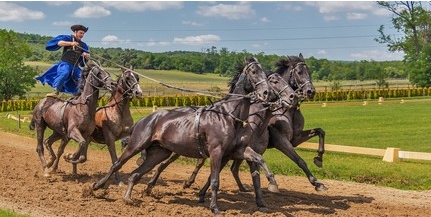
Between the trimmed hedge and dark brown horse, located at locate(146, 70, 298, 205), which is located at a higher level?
dark brown horse, located at locate(146, 70, 298, 205)

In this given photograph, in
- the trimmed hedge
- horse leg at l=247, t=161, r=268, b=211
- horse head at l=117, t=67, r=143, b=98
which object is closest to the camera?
horse leg at l=247, t=161, r=268, b=211

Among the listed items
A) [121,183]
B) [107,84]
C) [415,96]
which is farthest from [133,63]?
[415,96]

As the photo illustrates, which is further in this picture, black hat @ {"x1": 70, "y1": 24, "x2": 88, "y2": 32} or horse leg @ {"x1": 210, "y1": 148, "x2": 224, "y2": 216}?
black hat @ {"x1": 70, "y1": 24, "x2": 88, "y2": 32}

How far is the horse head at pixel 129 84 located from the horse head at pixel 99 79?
187 mm

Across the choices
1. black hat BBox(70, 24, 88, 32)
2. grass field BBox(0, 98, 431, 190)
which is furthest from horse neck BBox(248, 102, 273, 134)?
black hat BBox(70, 24, 88, 32)

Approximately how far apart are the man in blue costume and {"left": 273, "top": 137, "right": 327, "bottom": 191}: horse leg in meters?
4.93

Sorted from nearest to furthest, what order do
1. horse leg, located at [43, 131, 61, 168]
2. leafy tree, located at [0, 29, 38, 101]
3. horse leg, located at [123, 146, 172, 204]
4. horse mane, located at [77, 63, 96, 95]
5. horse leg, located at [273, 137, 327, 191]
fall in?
horse leg, located at [123, 146, 172, 204] < horse leg, located at [273, 137, 327, 191] < horse mane, located at [77, 63, 96, 95] < horse leg, located at [43, 131, 61, 168] < leafy tree, located at [0, 29, 38, 101]

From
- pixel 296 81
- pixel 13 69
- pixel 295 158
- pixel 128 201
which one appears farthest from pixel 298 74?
pixel 13 69

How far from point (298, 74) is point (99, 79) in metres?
4.15

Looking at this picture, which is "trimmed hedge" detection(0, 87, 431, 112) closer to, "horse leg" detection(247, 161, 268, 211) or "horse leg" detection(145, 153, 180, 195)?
"horse leg" detection(145, 153, 180, 195)

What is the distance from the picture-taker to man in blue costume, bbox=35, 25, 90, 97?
13469 millimetres

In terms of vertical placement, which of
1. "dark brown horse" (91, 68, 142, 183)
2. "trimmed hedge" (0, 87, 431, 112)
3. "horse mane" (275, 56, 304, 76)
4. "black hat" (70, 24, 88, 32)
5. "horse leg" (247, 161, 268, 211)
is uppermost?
"black hat" (70, 24, 88, 32)

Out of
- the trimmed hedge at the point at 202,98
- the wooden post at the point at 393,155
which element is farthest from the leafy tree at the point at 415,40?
the wooden post at the point at 393,155

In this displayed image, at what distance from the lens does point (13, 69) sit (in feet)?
233
